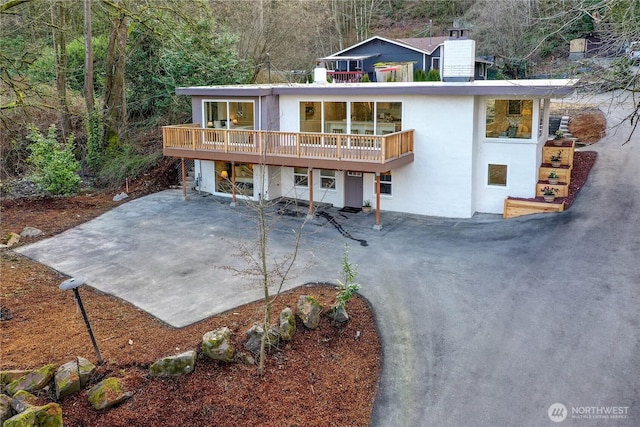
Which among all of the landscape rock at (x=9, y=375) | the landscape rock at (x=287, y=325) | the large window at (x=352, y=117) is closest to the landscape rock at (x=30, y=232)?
the large window at (x=352, y=117)

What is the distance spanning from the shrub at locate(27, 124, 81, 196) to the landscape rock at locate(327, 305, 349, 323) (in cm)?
1489

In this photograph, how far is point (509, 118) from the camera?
16.6 meters

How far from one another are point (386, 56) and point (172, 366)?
29.1 metres

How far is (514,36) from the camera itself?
33625 millimetres

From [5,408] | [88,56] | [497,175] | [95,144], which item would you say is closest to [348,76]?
[88,56]

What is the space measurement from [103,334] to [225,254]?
16.8ft

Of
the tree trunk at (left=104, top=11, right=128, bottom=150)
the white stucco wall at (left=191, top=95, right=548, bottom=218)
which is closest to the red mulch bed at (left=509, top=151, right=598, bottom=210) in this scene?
the white stucco wall at (left=191, top=95, right=548, bottom=218)

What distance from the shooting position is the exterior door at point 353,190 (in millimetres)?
18531

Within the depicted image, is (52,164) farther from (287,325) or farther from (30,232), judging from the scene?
(287,325)

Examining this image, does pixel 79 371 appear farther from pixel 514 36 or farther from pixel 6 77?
pixel 514 36

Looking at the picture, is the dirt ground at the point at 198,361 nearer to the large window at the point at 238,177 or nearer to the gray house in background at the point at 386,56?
the large window at the point at 238,177

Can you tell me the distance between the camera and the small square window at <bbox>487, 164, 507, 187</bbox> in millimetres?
16875

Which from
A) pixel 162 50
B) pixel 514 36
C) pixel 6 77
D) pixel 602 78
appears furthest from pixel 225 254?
pixel 514 36

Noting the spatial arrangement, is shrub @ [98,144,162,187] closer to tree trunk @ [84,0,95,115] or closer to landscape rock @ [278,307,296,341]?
tree trunk @ [84,0,95,115]
